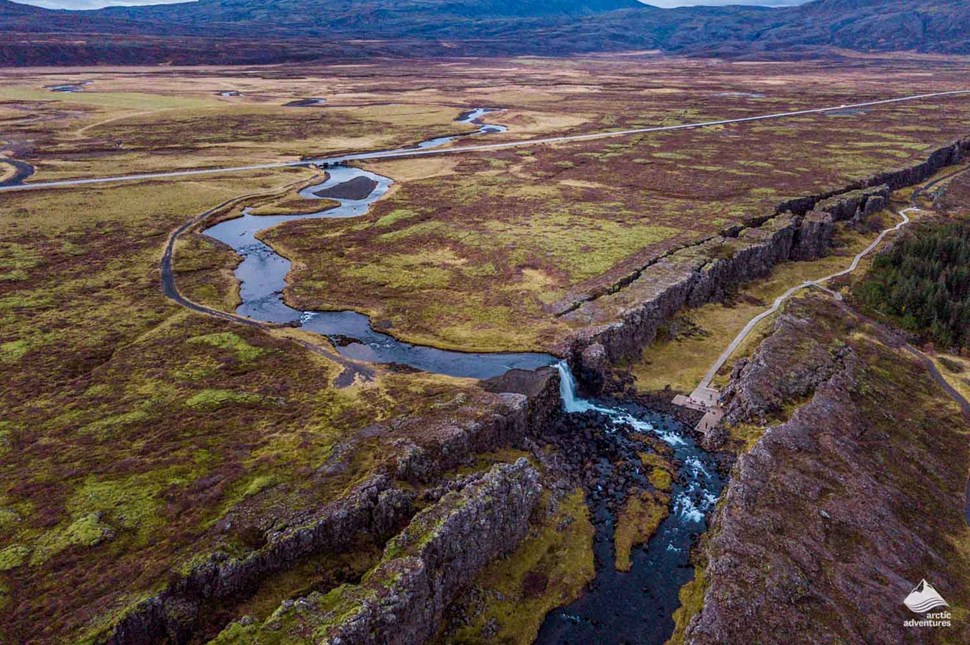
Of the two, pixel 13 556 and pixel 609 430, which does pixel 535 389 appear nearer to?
pixel 609 430

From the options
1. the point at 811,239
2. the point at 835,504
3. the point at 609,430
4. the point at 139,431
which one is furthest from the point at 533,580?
the point at 811,239

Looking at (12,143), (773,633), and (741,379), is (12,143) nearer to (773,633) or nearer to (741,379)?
(741,379)

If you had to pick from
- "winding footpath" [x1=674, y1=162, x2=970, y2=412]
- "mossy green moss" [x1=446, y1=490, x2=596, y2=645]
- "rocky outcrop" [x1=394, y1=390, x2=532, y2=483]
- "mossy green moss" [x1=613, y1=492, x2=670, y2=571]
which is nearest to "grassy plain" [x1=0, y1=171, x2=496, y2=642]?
"rocky outcrop" [x1=394, y1=390, x2=532, y2=483]

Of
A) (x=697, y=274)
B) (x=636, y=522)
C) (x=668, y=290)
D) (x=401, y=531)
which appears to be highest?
(x=697, y=274)

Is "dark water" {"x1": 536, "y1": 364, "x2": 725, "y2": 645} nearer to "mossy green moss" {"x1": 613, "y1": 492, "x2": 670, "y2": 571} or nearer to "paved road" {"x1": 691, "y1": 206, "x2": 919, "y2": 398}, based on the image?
"mossy green moss" {"x1": 613, "y1": 492, "x2": 670, "y2": 571}

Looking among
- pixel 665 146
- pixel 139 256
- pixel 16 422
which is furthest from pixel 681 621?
pixel 665 146

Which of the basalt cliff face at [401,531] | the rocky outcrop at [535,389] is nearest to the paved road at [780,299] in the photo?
the rocky outcrop at [535,389]

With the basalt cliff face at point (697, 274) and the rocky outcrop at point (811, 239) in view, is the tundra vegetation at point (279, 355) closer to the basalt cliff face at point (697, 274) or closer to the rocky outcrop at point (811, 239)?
the basalt cliff face at point (697, 274)
